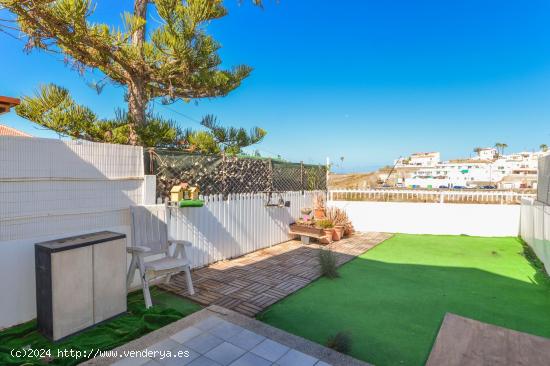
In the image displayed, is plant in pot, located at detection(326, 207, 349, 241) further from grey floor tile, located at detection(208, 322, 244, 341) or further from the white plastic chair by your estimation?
grey floor tile, located at detection(208, 322, 244, 341)

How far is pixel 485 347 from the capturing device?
2381mm

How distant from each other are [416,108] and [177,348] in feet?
124

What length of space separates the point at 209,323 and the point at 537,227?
588 cm

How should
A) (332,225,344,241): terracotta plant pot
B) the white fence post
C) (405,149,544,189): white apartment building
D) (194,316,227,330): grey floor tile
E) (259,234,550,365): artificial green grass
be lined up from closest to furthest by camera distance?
(194,316,227,330): grey floor tile, (259,234,550,365): artificial green grass, the white fence post, (332,225,344,241): terracotta plant pot, (405,149,544,189): white apartment building

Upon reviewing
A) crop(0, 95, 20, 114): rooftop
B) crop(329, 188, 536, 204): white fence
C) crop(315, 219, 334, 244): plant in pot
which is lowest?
crop(315, 219, 334, 244): plant in pot

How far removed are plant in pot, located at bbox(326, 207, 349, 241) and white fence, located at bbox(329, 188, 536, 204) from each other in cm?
75

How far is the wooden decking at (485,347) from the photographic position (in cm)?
220

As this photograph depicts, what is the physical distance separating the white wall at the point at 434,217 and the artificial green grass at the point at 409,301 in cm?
186

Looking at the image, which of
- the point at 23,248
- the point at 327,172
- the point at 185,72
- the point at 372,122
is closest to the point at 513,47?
the point at 372,122

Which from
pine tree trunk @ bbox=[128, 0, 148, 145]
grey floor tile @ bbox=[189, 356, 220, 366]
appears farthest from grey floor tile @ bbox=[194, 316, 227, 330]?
pine tree trunk @ bbox=[128, 0, 148, 145]

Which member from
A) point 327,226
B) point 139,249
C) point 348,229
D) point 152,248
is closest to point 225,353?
point 139,249

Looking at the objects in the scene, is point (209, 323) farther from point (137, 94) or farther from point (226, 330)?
point (137, 94)

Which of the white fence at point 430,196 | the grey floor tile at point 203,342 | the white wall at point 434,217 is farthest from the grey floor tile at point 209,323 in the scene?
the white fence at point 430,196

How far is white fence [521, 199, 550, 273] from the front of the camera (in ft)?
14.5
